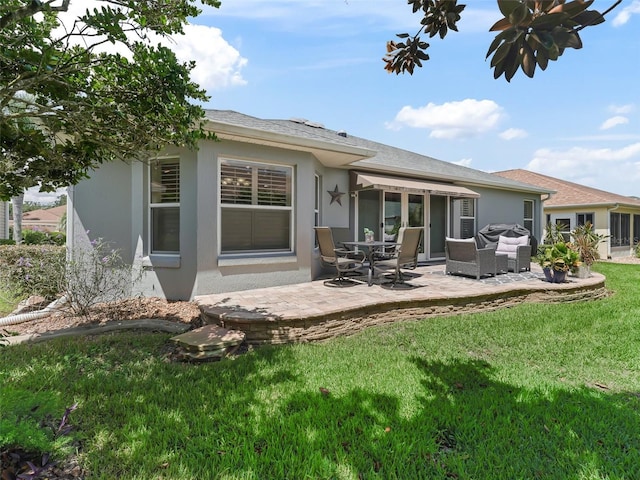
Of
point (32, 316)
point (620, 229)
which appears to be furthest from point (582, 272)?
point (620, 229)

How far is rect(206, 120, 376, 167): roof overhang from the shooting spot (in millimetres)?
6828

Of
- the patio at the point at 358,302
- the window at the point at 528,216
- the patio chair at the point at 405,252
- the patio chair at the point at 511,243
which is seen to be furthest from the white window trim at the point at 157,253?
the window at the point at 528,216

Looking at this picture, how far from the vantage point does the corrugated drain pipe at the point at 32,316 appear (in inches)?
261

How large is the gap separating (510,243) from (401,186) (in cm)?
515

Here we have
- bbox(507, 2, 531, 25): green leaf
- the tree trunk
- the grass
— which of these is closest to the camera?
bbox(507, 2, 531, 25): green leaf

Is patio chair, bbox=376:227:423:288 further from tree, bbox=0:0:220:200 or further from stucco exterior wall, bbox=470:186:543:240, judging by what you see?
stucco exterior wall, bbox=470:186:543:240

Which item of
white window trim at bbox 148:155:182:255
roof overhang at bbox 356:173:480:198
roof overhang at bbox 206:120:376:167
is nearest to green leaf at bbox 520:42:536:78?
roof overhang at bbox 206:120:376:167

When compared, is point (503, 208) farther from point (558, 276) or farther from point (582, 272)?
point (558, 276)

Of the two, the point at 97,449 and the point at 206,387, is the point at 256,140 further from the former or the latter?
the point at 97,449

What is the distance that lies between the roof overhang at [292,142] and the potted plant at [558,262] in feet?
19.0

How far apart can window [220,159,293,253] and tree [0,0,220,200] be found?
3082 millimetres

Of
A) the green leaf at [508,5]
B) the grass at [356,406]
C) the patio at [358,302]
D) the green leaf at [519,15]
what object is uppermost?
the green leaf at [508,5]

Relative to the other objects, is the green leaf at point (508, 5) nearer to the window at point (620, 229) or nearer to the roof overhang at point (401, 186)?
the roof overhang at point (401, 186)

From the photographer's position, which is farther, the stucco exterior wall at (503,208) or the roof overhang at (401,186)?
the stucco exterior wall at (503,208)
